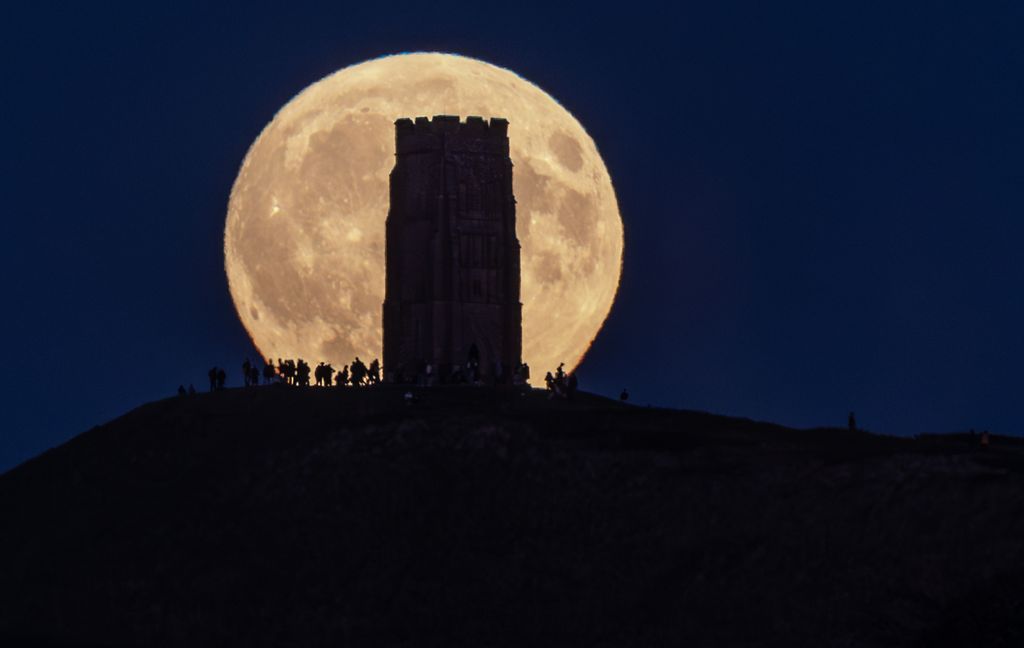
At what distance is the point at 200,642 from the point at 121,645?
2.87m

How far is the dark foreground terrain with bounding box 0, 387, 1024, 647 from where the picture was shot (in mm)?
75312

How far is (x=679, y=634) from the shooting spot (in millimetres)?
75062

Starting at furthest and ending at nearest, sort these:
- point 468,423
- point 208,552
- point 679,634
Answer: point 468,423, point 208,552, point 679,634

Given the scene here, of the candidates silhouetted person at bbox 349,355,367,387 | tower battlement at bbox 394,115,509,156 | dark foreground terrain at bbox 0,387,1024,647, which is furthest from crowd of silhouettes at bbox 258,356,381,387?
tower battlement at bbox 394,115,509,156

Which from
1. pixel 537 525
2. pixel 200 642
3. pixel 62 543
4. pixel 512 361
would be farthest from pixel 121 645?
pixel 512 361

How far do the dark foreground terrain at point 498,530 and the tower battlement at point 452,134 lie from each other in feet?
58.7

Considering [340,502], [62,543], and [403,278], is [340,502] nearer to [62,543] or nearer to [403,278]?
[62,543]

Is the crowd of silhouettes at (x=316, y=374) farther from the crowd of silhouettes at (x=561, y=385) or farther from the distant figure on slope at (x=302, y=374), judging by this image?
the crowd of silhouettes at (x=561, y=385)

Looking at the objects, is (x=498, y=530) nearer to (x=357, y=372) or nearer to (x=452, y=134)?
(x=357, y=372)

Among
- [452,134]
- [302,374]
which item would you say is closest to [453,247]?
[452,134]

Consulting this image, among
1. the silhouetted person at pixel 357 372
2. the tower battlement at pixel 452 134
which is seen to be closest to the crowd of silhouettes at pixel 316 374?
the silhouetted person at pixel 357 372

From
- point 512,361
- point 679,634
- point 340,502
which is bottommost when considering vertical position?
→ point 679,634

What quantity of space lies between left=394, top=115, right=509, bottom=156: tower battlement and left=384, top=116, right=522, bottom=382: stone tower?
0.15ft

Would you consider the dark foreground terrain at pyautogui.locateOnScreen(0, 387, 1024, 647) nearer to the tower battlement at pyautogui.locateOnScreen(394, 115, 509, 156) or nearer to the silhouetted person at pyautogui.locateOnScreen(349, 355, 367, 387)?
the silhouetted person at pyautogui.locateOnScreen(349, 355, 367, 387)
